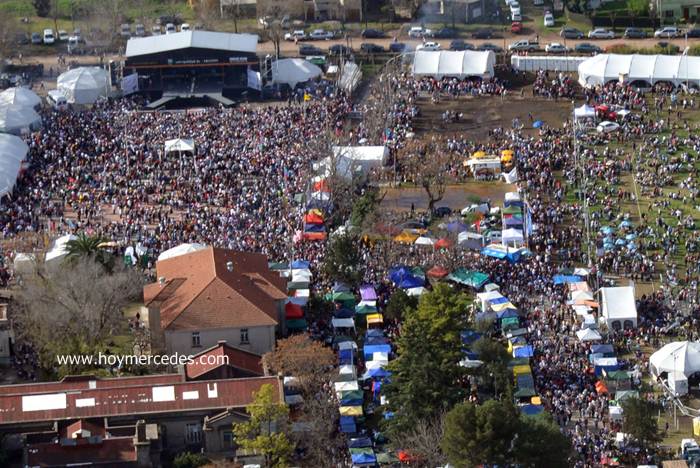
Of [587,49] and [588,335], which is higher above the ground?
[587,49]

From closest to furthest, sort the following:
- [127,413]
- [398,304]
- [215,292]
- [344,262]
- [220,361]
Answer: [127,413], [220,361], [215,292], [398,304], [344,262]

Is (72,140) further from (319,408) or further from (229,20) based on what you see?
(319,408)

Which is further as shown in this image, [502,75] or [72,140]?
[502,75]

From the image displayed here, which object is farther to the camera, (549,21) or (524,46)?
(549,21)

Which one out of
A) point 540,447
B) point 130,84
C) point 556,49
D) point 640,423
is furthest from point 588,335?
point 130,84

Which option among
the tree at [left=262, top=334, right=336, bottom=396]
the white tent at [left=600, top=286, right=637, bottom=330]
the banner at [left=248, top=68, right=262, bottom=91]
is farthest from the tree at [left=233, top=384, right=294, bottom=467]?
the banner at [left=248, top=68, right=262, bottom=91]

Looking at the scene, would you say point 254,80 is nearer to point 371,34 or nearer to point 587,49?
point 371,34

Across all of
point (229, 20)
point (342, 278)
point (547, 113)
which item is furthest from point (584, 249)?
point (229, 20)

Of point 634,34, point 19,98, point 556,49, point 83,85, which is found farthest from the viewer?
point 634,34
